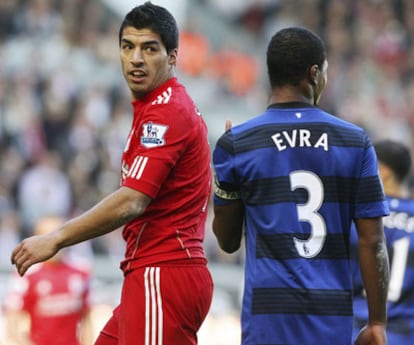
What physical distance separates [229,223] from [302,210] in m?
0.37

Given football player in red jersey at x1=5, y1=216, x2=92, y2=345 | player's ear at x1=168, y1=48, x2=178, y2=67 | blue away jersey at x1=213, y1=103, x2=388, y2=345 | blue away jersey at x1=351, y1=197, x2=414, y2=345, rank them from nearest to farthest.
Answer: blue away jersey at x1=213, y1=103, x2=388, y2=345 < player's ear at x1=168, y1=48, x2=178, y2=67 < blue away jersey at x1=351, y1=197, x2=414, y2=345 < football player in red jersey at x1=5, y1=216, x2=92, y2=345

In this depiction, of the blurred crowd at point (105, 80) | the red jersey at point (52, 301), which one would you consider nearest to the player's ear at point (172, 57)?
the red jersey at point (52, 301)

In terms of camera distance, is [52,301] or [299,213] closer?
[299,213]

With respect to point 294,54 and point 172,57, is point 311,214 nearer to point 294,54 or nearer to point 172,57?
point 294,54

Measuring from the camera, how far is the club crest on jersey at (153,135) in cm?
525

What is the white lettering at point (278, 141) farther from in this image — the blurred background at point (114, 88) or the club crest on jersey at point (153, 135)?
the blurred background at point (114, 88)

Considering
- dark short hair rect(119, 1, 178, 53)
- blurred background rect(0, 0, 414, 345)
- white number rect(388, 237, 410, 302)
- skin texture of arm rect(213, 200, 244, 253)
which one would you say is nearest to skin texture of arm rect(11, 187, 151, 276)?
skin texture of arm rect(213, 200, 244, 253)

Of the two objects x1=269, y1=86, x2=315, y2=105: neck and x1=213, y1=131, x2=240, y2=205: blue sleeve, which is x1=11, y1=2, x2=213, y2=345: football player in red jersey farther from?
x1=269, y1=86, x2=315, y2=105: neck

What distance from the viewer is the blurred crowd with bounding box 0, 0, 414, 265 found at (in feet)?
49.6

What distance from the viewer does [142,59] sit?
541 centimetres

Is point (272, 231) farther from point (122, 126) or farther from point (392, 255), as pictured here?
point (122, 126)

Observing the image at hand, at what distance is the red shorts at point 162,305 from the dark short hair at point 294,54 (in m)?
1.02

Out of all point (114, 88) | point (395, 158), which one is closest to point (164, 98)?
point (395, 158)

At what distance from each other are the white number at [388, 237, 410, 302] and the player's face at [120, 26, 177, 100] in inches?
76.0
